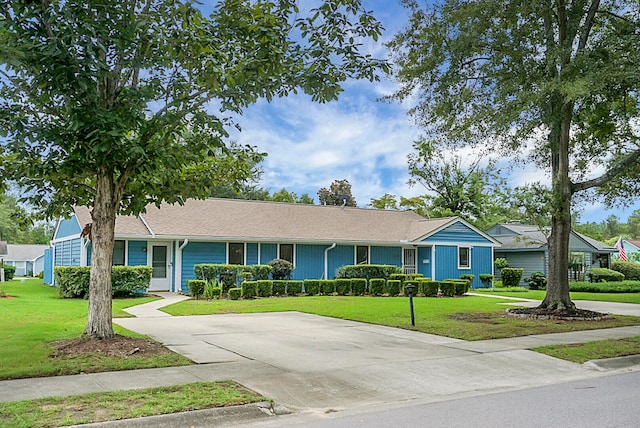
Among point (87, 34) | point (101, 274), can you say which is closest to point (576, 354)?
point (101, 274)

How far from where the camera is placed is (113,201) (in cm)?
984

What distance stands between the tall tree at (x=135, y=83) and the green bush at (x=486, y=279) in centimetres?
2297

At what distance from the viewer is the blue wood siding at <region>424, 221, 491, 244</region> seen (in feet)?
97.6

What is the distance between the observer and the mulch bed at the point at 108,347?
8969 mm

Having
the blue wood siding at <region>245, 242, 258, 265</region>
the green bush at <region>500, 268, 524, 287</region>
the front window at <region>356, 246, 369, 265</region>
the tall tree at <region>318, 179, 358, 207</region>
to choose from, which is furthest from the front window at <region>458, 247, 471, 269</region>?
the tall tree at <region>318, 179, 358, 207</region>

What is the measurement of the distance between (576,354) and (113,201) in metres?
8.55

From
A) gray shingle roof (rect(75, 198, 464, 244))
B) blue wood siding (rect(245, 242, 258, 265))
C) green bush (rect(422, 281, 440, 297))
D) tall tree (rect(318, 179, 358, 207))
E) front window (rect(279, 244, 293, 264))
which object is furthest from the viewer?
tall tree (rect(318, 179, 358, 207))

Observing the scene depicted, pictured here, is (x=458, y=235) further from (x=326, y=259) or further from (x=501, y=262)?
(x=326, y=259)

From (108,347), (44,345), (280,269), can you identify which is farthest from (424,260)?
(44,345)

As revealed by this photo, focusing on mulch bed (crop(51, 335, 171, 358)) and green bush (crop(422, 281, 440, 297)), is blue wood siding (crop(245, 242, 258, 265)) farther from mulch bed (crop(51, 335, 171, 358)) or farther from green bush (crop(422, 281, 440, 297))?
mulch bed (crop(51, 335, 171, 358))

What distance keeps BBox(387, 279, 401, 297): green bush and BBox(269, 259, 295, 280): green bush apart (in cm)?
432

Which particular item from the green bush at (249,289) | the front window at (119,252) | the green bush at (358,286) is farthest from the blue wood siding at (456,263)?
the front window at (119,252)

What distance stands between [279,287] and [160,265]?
5544 mm

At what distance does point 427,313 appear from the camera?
16.3 metres
